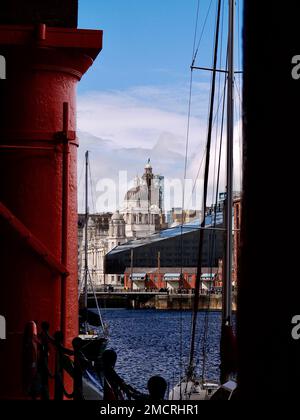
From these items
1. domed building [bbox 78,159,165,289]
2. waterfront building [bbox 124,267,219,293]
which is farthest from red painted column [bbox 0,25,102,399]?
domed building [bbox 78,159,165,289]

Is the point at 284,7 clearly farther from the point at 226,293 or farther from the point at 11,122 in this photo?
the point at 226,293

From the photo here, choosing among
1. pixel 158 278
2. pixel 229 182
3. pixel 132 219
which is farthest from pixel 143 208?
pixel 229 182

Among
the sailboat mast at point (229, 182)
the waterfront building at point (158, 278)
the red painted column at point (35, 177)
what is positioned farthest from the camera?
the waterfront building at point (158, 278)

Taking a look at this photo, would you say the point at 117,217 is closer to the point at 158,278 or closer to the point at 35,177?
the point at 158,278

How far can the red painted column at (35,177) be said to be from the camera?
5.63 m

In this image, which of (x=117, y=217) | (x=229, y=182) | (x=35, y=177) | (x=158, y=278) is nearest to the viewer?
(x=35, y=177)

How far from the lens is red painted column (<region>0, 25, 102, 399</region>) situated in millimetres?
5629

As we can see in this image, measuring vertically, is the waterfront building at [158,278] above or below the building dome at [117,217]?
below

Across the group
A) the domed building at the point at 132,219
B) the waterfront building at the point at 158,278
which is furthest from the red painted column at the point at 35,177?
the domed building at the point at 132,219

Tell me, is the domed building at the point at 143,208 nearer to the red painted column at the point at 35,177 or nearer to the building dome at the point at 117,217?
the building dome at the point at 117,217

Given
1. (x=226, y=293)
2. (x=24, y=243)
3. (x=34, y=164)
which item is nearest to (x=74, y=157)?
(x=34, y=164)

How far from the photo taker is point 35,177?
226 inches

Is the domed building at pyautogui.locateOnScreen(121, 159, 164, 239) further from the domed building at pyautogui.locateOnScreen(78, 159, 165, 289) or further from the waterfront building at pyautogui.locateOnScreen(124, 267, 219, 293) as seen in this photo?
the waterfront building at pyautogui.locateOnScreen(124, 267, 219, 293)

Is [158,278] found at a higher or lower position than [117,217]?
lower
